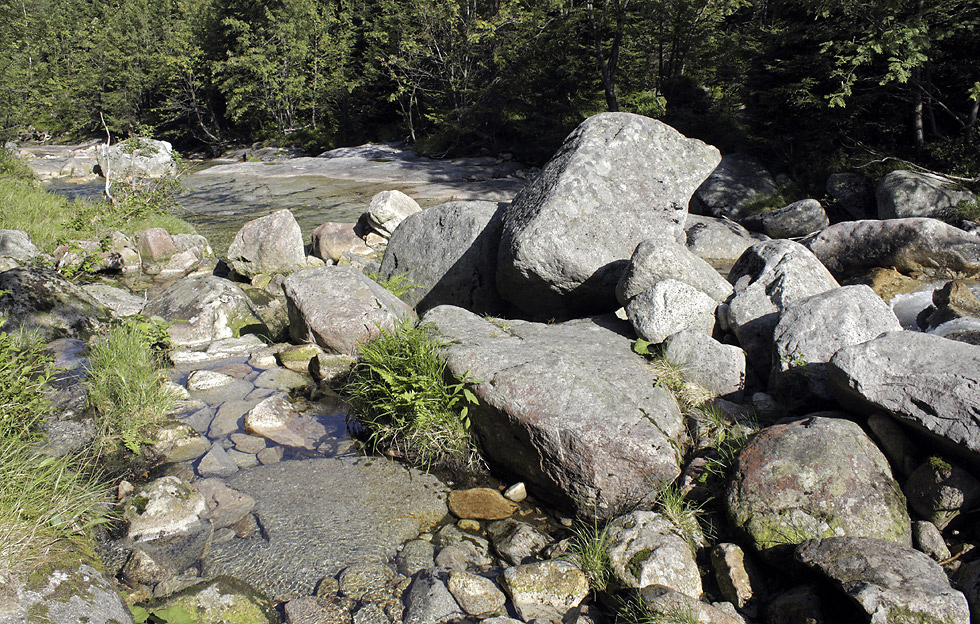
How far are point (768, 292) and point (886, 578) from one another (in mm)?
3195

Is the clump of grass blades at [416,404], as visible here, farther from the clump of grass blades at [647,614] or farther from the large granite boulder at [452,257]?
the large granite boulder at [452,257]

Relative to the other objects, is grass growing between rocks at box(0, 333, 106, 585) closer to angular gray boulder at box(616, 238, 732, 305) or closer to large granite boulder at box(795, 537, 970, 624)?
large granite boulder at box(795, 537, 970, 624)

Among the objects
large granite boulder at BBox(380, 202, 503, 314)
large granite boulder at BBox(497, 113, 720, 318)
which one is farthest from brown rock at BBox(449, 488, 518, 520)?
large granite boulder at BBox(380, 202, 503, 314)

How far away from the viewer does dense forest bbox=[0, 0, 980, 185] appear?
1282cm

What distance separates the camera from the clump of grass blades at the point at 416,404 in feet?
15.9

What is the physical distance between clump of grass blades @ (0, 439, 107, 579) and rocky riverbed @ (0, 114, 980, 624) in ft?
0.87

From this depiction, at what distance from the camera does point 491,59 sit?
81.4 ft

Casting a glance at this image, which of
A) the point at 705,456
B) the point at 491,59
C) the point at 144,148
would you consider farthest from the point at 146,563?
the point at 491,59

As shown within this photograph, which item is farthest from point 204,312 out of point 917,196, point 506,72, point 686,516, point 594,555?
point 506,72

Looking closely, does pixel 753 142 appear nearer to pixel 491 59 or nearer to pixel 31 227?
pixel 491 59

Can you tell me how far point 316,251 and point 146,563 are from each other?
8.91m

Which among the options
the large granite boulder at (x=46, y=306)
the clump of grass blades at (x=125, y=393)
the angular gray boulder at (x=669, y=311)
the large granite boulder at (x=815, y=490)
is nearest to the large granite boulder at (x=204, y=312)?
the large granite boulder at (x=46, y=306)

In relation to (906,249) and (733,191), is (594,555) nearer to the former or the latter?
(906,249)

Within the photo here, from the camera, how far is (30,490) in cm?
318
